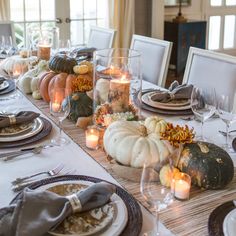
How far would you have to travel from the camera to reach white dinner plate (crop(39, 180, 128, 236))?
2.67 feet

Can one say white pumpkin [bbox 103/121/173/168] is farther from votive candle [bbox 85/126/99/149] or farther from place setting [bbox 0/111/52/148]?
place setting [bbox 0/111/52/148]

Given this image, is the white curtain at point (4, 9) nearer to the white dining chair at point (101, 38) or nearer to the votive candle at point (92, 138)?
the white dining chair at point (101, 38)

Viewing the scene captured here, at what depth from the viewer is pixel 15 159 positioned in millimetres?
1225

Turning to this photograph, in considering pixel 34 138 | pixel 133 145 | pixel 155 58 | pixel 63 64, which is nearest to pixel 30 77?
pixel 63 64

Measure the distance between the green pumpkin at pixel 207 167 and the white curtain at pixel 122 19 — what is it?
3.46 meters

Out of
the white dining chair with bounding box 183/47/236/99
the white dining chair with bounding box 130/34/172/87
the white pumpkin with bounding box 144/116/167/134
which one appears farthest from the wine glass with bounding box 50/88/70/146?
the white dining chair with bounding box 130/34/172/87

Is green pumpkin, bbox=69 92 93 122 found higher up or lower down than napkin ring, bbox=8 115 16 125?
higher up

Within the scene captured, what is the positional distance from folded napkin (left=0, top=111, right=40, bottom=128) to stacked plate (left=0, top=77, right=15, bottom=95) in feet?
1.69

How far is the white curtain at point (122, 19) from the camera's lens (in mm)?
4328

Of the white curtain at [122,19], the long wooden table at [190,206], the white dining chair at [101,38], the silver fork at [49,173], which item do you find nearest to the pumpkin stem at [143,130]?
the long wooden table at [190,206]

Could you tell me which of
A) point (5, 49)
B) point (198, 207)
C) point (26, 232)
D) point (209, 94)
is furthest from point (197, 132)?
point (5, 49)

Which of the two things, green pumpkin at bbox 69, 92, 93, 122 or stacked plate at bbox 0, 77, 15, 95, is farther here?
stacked plate at bbox 0, 77, 15, 95

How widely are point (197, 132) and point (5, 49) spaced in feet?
6.08

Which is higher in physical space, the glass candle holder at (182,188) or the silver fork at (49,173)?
the glass candle holder at (182,188)
